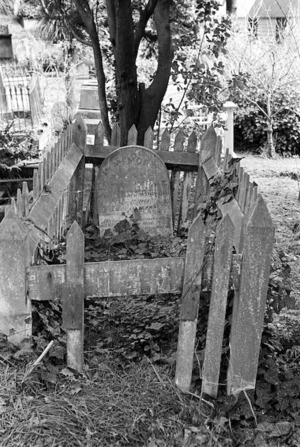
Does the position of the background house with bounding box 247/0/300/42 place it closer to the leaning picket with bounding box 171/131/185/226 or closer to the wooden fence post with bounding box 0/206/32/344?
the leaning picket with bounding box 171/131/185/226

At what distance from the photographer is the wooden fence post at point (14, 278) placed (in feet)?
8.83

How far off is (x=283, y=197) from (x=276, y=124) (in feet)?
18.6

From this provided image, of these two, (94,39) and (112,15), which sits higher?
(112,15)

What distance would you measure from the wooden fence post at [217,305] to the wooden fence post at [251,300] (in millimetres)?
77

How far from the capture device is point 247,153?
46.0 ft

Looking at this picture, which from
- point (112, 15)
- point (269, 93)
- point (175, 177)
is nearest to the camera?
point (175, 177)

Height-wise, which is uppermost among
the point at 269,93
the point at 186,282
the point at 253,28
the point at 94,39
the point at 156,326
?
the point at 253,28

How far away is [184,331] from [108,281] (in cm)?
47

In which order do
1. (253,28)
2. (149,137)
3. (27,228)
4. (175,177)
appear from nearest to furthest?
(27,228), (149,137), (175,177), (253,28)


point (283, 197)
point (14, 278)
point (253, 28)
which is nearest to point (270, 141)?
point (253, 28)

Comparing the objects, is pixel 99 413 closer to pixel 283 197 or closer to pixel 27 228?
pixel 27 228

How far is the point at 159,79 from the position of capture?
6.39 m

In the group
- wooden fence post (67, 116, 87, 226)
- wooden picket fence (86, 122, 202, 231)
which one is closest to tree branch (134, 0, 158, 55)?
wooden picket fence (86, 122, 202, 231)

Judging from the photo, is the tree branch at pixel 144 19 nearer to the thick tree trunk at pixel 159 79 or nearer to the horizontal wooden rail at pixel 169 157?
the thick tree trunk at pixel 159 79
